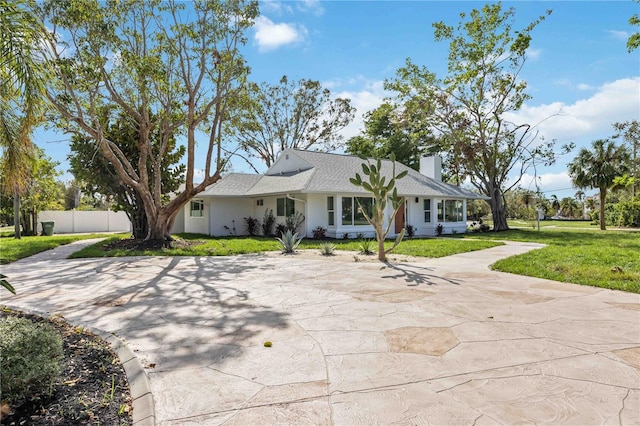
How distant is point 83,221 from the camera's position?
28.6 metres

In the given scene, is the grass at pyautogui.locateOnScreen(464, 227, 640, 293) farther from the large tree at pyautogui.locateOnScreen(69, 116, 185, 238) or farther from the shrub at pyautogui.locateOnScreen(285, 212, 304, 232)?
the large tree at pyautogui.locateOnScreen(69, 116, 185, 238)

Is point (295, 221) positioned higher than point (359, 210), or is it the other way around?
point (359, 210)

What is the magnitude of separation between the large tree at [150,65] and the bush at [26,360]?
39.0 ft

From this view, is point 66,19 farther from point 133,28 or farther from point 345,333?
point 345,333

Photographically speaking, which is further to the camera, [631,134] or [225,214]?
[631,134]

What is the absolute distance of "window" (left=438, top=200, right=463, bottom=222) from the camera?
75.7ft

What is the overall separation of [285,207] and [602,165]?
24.6 metres

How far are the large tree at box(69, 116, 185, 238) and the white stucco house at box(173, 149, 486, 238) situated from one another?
9.16 feet

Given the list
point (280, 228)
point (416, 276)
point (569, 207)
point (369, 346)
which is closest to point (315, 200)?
point (280, 228)

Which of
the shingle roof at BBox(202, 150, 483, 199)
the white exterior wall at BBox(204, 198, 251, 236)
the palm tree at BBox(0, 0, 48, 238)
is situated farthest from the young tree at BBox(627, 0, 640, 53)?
the white exterior wall at BBox(204, 198, 251, 236)

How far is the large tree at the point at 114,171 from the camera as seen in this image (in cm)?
1658

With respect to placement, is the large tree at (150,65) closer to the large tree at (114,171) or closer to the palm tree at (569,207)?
the large tree at (114,171)

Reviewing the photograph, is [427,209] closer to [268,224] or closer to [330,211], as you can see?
[330,211]

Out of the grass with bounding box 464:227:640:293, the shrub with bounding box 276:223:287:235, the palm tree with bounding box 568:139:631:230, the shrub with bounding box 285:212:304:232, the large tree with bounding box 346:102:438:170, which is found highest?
the large tree with bounding box 346:102:438:170
